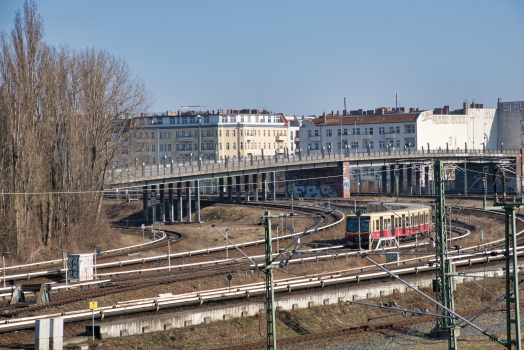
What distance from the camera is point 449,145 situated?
126m

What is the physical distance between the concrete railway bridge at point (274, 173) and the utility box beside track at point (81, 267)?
839 inches

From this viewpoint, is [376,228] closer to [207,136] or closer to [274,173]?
[274,173]

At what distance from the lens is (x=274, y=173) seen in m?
102

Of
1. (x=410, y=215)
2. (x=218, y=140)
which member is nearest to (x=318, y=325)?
(x=410, y=215)

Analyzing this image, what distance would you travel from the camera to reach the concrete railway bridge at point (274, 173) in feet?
227

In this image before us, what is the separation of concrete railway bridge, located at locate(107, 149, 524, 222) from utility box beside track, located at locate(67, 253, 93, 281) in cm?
2131

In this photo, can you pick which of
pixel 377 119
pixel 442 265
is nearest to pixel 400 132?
pixel 377 119

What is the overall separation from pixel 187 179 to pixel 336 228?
20173 millimetres

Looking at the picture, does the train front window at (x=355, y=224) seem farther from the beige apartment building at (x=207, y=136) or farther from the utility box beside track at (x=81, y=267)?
the beige apartment building at (x=207, y=136)

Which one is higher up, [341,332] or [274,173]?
[274,173]

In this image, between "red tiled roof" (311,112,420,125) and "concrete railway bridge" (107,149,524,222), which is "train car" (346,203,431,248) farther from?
"red tiled roof" (311,112,420,125)

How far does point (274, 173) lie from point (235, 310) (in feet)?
240

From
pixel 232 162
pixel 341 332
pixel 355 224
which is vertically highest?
pixel 232 162

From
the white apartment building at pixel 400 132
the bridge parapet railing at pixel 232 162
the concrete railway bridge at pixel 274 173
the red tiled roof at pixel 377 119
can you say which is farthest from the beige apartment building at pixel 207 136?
the bridge parapet railing at pixel 232 162
